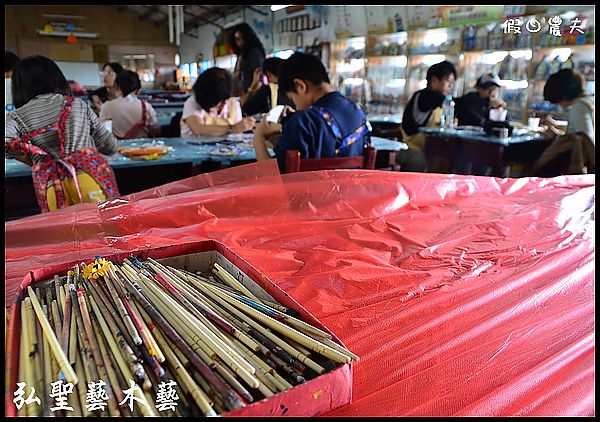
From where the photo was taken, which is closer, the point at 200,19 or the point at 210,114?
the point at 210,114

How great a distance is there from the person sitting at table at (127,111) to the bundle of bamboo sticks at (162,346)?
301 centimetres

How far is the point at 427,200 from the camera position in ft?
4.95

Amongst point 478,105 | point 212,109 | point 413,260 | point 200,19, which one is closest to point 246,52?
point 212,109

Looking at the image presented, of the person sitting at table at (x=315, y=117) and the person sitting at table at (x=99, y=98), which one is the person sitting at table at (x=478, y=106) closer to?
the person sitting at table at (x=315, y=117)

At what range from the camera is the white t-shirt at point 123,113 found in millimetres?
3520

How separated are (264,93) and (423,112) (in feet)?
4.79

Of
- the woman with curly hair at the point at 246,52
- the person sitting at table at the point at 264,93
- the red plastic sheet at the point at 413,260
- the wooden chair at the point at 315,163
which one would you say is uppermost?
the woman with curly hair at the point at 246,52

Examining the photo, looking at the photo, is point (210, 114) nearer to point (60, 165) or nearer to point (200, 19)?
point (60, 165)

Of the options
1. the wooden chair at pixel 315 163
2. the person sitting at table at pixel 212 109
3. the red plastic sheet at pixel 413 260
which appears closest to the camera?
the red plastic sheet at pixel 413 260

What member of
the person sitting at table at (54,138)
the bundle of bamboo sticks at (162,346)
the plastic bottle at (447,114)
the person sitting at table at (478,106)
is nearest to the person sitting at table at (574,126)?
the person sitting at table at (478,106)

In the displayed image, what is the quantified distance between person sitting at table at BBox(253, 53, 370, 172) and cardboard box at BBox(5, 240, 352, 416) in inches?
45.5

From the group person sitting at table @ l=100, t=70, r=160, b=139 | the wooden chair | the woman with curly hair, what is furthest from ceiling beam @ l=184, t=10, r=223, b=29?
the wooden chair

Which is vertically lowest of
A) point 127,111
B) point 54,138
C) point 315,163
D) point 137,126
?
point 315,163

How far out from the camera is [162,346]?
2.05 feet
